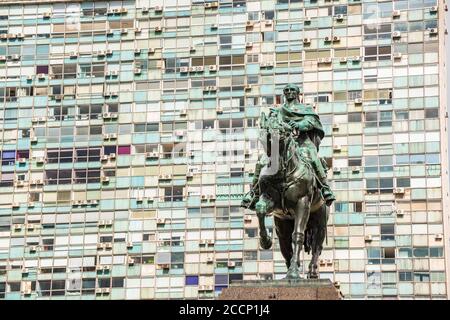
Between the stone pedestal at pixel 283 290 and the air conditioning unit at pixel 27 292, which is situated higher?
the stone pedestal at pixel 283 290

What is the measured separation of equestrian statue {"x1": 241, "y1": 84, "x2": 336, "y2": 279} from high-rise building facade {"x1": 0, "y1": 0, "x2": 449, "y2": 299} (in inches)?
2250

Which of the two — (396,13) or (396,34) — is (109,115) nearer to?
(396,34)

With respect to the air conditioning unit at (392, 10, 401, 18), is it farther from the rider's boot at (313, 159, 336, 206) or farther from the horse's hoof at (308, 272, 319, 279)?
the horse's hoof at (308, 272, 319, 279)

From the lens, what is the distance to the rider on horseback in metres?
46.9

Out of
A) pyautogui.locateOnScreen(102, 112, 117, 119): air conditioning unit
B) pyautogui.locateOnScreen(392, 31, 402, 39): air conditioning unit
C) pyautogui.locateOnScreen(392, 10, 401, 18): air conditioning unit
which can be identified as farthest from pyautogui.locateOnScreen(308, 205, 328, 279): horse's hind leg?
pyautogui.locateOnScreen(102, 112, 117, 119): air conditioning unit

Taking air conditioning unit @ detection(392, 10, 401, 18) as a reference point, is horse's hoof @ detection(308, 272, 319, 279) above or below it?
below

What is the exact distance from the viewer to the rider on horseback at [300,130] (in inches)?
1845

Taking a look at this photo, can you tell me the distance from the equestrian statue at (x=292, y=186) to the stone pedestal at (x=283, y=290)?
0.89 m

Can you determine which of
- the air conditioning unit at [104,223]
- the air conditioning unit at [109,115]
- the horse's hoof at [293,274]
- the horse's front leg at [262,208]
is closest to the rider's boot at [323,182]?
the horse's front leg at [262,208]

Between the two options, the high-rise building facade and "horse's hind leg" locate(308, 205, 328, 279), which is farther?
the high-rise building facade

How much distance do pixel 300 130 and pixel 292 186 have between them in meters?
2.44

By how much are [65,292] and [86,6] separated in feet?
70.3

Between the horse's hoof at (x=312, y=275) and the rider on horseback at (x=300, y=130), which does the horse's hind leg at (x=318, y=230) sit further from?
the rider on horseback at (x=300, y=130)

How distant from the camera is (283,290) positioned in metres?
44.4
